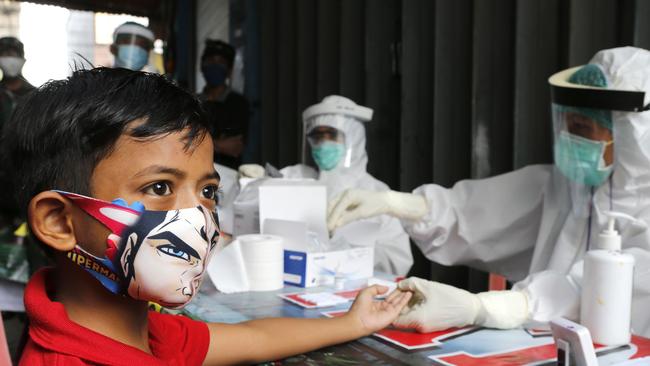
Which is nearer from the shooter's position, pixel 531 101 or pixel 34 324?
pixel 34 324

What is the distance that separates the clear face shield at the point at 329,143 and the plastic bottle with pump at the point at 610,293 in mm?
1783

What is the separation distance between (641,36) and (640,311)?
1.17m

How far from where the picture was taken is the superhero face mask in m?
0.77

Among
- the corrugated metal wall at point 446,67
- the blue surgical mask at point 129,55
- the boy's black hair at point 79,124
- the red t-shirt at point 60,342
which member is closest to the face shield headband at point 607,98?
the corrugated metal wall at point 446,67

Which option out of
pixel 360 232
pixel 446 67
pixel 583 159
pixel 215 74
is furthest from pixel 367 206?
pixel 215 74

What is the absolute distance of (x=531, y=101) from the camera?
2555 millimetres

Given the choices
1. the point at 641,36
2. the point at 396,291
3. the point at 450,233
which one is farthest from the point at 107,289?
the point at 641,36

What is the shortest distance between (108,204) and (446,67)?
2.48 metres

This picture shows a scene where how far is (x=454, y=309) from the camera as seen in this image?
1187 mm

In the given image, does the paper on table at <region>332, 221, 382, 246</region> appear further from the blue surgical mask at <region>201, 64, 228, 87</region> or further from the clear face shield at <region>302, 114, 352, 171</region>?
the blue surgical mask at <region>201, 64, 228, 87</region>

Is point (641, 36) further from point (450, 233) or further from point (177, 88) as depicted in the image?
point (177, 88)

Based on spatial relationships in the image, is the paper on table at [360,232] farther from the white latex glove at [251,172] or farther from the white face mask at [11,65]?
the white face mask at [11,65]

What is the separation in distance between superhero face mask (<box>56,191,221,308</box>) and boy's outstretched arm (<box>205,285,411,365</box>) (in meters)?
0.22

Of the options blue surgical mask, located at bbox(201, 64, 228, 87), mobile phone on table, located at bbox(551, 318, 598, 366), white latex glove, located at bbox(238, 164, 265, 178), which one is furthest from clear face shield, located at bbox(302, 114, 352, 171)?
mobile phone on table, located at bbox(551, 318, 598, 366)
